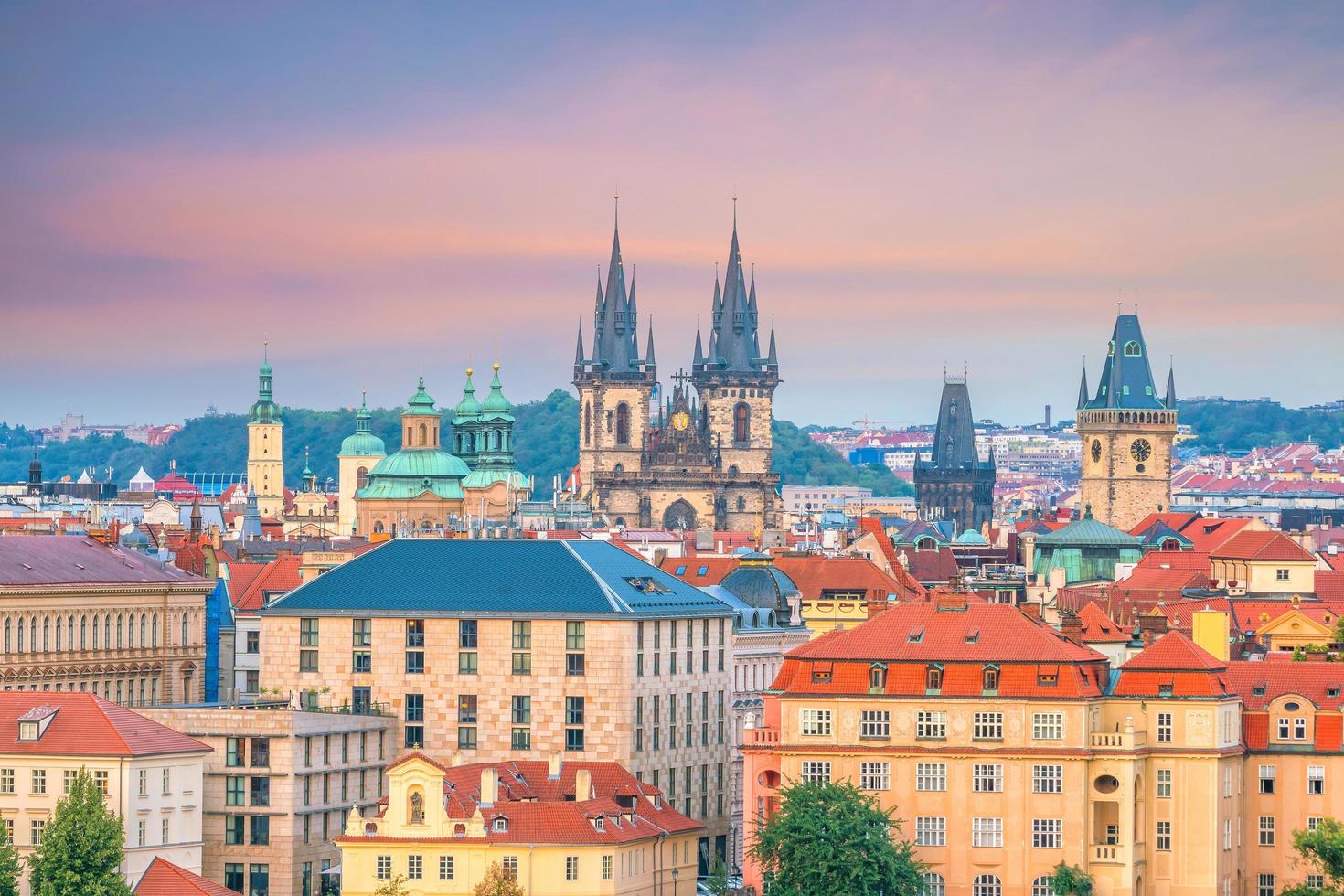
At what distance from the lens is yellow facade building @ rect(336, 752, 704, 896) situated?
101 meters

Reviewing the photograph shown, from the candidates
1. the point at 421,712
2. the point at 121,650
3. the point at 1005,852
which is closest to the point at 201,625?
the point at 121,650

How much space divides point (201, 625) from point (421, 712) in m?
27.0

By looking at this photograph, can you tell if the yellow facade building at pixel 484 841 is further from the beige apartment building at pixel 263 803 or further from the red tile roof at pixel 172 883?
the beige apartment building at pixel 263 803

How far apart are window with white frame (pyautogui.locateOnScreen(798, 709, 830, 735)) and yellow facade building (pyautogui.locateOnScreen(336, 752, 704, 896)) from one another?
5.11 m

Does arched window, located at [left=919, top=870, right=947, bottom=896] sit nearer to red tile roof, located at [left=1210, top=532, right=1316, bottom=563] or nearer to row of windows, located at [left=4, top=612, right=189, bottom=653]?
row of windows, located at [left=4, top=612, right=189, bottom=653]

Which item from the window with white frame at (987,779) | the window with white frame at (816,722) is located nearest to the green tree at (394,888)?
the window with white frame at (816,722)

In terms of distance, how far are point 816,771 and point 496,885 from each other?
37.3ft

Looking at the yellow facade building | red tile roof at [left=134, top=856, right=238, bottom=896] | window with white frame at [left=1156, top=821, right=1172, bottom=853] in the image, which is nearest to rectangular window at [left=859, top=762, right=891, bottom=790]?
the yellow facade building

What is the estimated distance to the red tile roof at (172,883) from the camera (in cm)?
10175

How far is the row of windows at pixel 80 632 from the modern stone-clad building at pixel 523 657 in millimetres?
12927

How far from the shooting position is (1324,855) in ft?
335

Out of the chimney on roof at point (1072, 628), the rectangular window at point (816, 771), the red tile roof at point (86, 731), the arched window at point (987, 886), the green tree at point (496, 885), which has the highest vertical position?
the chimney on roof at point (1072, 628)

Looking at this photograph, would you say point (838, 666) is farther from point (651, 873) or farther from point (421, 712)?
point (421, 712)

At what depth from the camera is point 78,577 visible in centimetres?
13912
